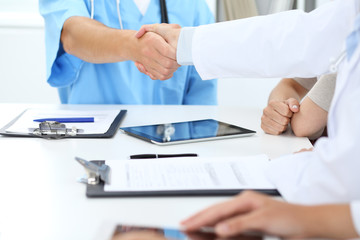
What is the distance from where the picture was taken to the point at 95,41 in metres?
1.28

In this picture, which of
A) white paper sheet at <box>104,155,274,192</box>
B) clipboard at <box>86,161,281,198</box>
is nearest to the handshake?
white paper sheet at <box>104,155,274,192</box>

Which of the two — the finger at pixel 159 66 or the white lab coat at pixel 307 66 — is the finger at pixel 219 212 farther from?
the finger at pixel 159 66

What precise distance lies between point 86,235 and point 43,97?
2139mm

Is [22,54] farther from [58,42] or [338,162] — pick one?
[338,162]

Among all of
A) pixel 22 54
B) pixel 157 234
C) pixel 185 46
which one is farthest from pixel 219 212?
pixel 22 54

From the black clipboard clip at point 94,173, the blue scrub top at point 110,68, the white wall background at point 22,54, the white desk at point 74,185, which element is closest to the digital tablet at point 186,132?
the white desk at point 74,185

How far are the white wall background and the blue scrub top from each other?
42.3 inches

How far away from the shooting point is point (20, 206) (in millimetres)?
631

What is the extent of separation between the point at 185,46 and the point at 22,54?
5.32 feet

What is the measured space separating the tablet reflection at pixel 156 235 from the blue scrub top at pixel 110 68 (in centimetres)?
94

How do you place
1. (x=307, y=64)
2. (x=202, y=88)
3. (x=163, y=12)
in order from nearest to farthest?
1. (x=307, y=64)
2. (x=163, y=12)
3. (x=202, y=88)

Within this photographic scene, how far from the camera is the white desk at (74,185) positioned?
1.89 feet

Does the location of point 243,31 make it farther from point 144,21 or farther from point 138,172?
point 144,21

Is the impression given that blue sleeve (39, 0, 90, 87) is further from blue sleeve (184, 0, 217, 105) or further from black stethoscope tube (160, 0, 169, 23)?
blue sleeve (184, 0, 217, 105)
